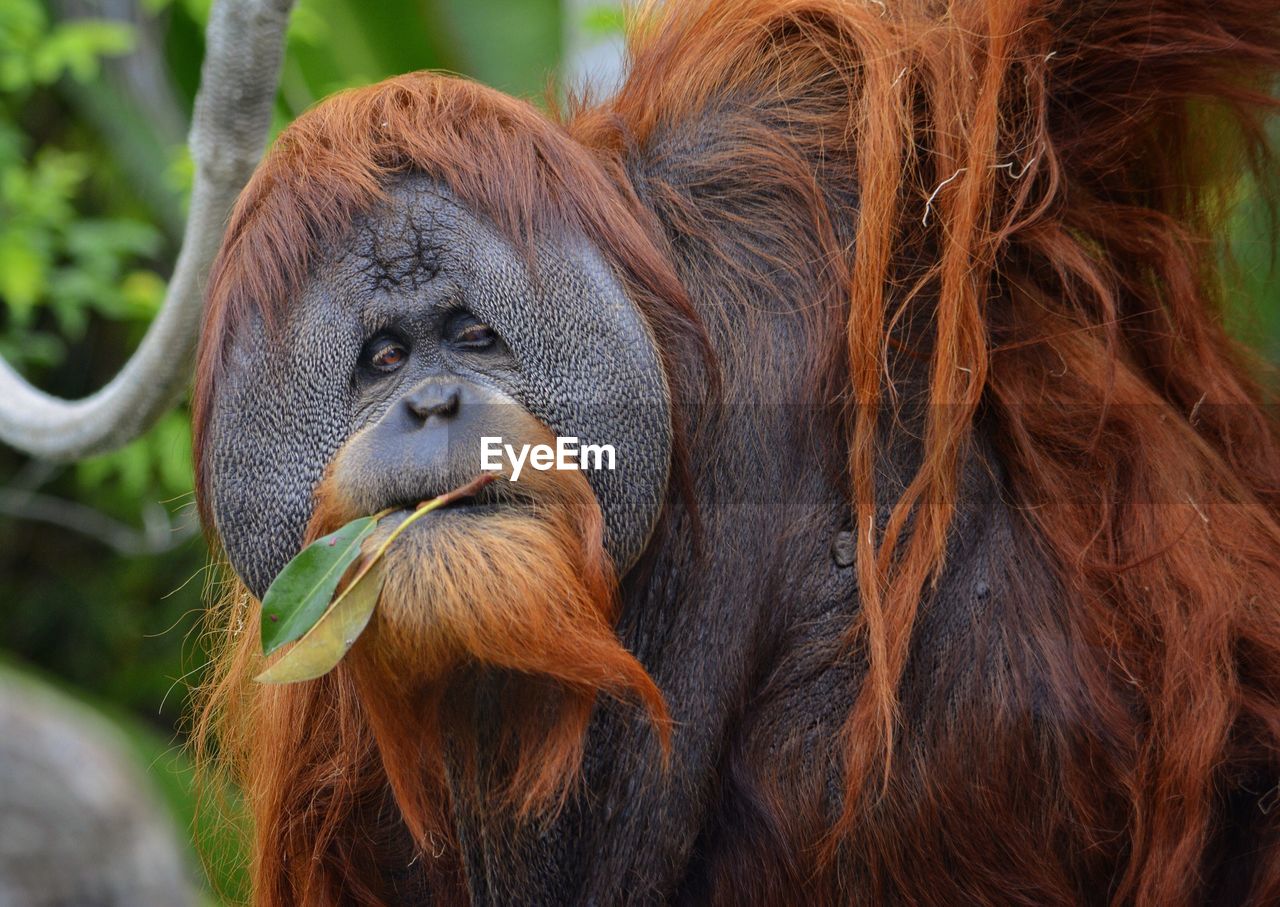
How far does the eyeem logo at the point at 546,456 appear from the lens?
5.68 ft

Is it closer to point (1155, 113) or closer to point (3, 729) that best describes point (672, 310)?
point (1155, 113)

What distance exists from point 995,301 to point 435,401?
0.91m

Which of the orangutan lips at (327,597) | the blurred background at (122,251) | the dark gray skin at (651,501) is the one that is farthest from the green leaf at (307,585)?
the blurred background at (122,251)

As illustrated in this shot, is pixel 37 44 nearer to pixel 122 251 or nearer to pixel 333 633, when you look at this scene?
pixel 122 251

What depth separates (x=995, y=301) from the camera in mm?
2162

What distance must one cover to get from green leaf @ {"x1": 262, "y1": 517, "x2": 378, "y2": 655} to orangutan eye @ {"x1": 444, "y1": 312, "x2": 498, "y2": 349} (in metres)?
0.27

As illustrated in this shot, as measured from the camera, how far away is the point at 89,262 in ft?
14.6

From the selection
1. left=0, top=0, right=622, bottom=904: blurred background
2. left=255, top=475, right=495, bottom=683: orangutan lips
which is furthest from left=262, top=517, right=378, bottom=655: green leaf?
left=0, top=0, right=622, bottom=904: blurred background

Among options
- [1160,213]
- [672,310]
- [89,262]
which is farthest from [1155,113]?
[89,262]

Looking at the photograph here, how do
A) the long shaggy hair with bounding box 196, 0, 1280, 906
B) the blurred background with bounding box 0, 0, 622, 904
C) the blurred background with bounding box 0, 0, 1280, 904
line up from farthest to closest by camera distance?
the blurred background with bounding box 0, 0, 622, 904, the blurred background with bounding box 0, 0, 1280, 904, the long shaggy hair with bounding box 196, 0, 1280, 906

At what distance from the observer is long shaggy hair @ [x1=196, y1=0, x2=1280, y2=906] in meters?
1.96

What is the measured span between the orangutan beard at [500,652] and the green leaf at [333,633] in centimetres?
2

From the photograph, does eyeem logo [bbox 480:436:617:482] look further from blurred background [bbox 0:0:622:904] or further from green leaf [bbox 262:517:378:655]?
blurred background [bbox 0:0:622:904]

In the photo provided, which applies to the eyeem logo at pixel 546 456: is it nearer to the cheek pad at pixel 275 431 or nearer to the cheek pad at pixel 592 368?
the cheek pad at pixel 592 368
